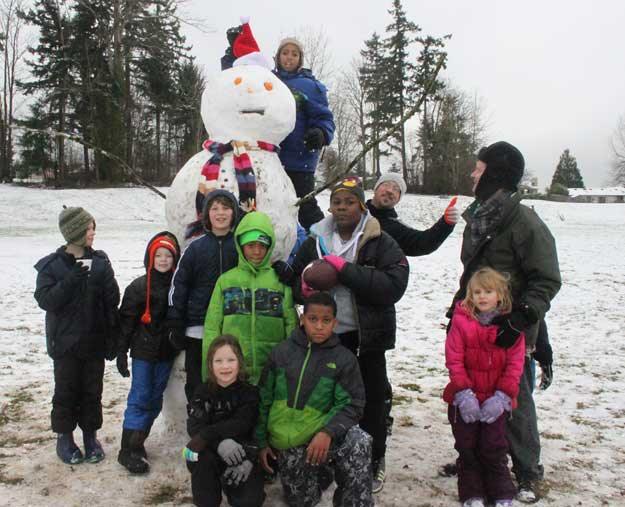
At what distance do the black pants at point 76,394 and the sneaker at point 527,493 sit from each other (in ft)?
8.03

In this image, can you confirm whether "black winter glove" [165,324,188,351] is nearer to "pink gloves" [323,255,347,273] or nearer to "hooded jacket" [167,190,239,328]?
"hooded jacket" [167,190,239,328]

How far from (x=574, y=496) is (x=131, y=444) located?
2477mm

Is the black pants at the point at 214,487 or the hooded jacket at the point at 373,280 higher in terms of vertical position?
the hooded jacket at the point at 373,280

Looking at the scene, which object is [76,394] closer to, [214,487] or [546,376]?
[214,487]

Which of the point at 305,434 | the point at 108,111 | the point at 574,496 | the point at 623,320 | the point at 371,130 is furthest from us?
the point at 371,130

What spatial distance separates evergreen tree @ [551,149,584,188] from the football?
59.0m

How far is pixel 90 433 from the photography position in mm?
3387

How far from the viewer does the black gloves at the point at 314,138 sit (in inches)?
142

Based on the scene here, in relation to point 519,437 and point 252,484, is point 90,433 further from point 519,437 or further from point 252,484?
point 519,437

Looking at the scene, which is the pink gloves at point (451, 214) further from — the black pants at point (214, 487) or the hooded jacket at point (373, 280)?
the black pants at point (214, 487)

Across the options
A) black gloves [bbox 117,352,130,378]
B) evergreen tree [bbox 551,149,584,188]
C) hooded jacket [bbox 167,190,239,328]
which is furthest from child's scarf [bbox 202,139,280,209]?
evergreen tree [bbox 551,149,584,188]

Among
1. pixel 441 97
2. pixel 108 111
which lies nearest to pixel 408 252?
pixel 108 111

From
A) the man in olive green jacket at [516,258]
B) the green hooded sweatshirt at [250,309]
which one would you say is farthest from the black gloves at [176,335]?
the man in olive green jacket at [516,258]

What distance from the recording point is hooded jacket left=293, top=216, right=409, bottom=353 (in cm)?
286
